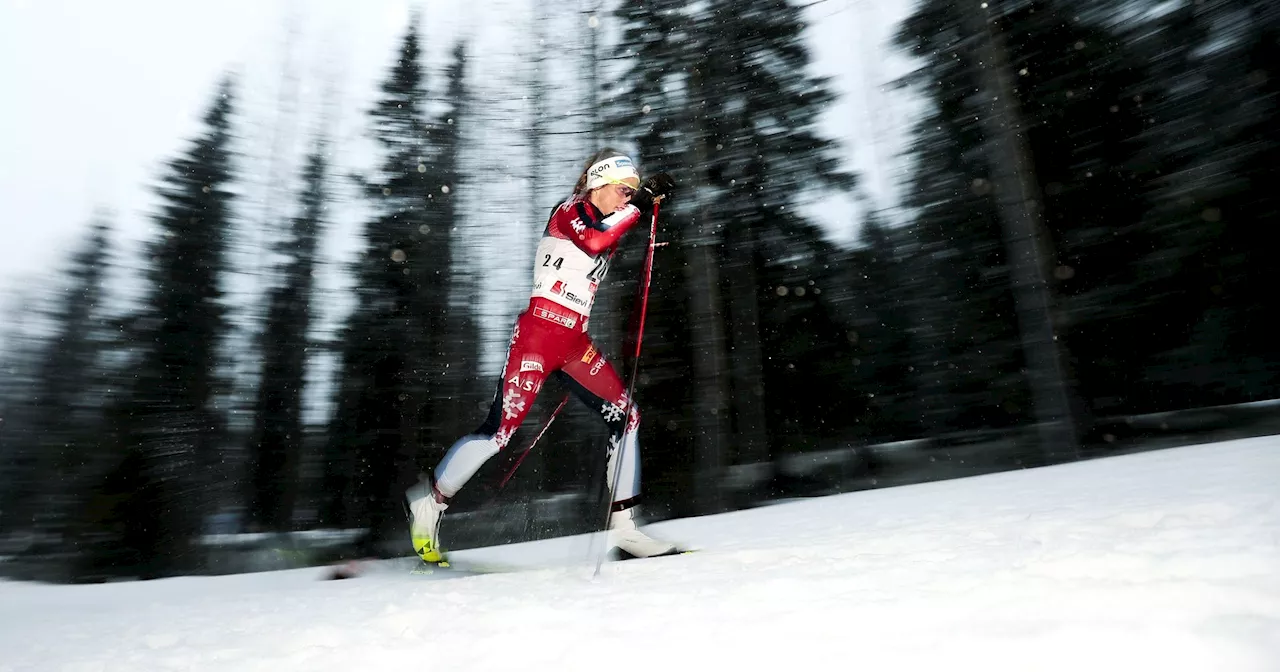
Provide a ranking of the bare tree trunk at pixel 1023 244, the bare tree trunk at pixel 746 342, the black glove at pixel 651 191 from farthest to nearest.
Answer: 1. the bare tree trunk at pixel 746 342
2. the bare tree trunk at pixel 1023 244
3. the black glove at pixel 651 191

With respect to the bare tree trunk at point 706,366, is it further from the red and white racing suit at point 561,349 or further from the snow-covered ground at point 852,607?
the snow-covered ground at point 852,607

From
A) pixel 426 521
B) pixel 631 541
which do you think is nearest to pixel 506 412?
pixel 426 521

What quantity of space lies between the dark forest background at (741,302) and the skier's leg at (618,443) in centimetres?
393

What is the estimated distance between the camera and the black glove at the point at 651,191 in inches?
119

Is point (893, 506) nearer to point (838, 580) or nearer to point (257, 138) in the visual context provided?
point (838, 580)

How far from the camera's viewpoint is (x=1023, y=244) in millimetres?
6598

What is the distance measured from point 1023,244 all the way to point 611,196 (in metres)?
5.39

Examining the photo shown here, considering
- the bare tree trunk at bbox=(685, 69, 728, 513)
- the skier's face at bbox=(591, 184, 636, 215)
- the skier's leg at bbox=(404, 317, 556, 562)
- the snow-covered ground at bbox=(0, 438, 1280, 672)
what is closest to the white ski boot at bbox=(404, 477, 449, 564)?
the skier's leg at bbox=(404, 317, 556, 562)

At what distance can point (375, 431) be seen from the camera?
Answer: 1316 centimetres

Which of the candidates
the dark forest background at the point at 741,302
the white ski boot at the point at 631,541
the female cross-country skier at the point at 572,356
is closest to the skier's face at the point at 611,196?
the female cross-country skier at the point at 572,356

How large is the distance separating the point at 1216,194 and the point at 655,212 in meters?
9.23

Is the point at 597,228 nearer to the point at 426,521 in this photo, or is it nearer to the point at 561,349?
the point at 561,349

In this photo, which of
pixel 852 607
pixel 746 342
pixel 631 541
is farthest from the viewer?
pixel 746 342

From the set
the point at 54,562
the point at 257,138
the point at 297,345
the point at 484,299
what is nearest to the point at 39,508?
the point at 54,562
